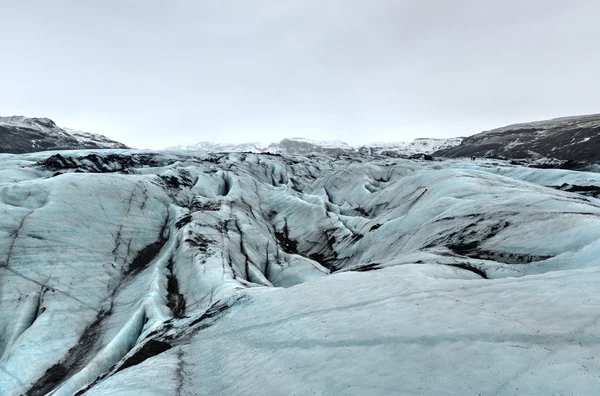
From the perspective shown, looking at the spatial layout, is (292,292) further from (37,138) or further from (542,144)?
(542,144)

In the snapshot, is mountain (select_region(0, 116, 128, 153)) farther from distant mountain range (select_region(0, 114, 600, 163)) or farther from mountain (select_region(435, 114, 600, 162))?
mountain (select_region(435, 114, 600, 162))

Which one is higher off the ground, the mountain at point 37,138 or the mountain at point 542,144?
the mountain at point 37,138

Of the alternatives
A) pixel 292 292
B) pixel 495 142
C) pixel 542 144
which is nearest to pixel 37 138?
pixel 292 292

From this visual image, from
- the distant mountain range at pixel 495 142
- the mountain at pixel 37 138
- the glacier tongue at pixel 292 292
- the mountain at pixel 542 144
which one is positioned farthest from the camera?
the mountain at pixel 37 138

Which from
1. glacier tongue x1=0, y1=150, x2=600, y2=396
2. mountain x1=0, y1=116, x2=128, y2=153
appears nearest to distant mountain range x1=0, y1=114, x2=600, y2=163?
mountain x1=0, y1=116, x2=128, y2=153

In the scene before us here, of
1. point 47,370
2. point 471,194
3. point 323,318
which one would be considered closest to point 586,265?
point 323,318

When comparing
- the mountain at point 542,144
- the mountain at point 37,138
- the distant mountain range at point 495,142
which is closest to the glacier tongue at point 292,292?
the distant mountain range at point 495,142

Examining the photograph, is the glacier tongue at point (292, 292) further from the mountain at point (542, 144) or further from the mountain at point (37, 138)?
the mountain at point (37, 138)
